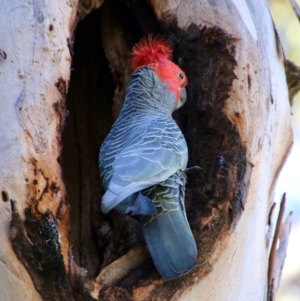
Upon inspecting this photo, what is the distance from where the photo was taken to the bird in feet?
8.52

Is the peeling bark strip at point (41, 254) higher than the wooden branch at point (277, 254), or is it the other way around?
the peeling bark strip at point (41, 254)

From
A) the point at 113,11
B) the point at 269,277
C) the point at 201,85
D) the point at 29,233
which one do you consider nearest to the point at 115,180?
the point at 29,233

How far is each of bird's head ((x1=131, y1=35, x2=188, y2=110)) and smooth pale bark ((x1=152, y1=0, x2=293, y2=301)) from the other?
0.18 metres

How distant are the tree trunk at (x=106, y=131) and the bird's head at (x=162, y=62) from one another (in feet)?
0.22

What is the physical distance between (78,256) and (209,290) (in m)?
1.10

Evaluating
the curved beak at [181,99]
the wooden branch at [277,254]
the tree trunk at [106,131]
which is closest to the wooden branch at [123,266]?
the tree trunk at [106,131]

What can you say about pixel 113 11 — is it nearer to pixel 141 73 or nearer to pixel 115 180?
pixel 141 73

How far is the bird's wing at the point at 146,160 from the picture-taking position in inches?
101

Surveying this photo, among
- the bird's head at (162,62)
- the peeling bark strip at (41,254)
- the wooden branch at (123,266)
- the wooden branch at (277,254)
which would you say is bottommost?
the wooden branch at (277,254)

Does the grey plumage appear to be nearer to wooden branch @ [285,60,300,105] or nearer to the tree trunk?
the tree trunk

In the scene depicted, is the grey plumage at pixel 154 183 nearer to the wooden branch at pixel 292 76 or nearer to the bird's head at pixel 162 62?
the bird's head at pixel 162 62

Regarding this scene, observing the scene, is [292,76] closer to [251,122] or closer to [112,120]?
[251,122]

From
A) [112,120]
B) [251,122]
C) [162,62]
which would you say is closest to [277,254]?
[251,122]

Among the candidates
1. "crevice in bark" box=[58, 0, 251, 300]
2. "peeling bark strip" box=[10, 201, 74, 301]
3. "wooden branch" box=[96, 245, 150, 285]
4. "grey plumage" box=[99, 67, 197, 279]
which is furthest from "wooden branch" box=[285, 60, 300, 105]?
"peeling bark strip" box=[10, 201, 74, 301]
